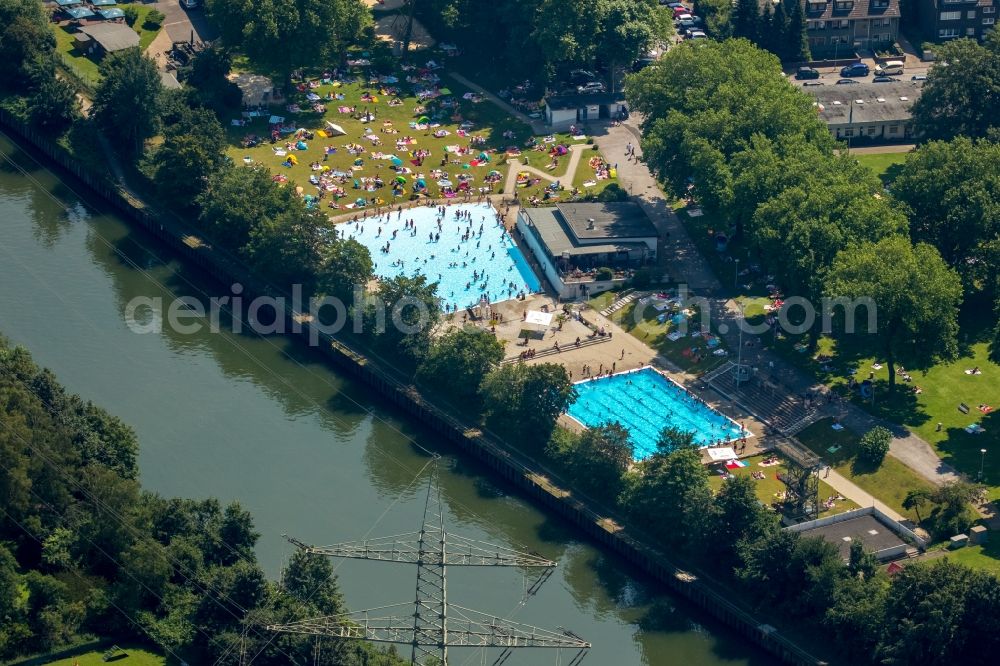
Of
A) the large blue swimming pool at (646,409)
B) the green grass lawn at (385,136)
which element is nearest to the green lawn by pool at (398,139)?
the green grass lawn at (385,136)

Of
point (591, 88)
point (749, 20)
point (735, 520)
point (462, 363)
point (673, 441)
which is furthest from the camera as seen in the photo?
point (749, 20)

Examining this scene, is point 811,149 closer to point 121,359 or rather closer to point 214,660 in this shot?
point 121,359

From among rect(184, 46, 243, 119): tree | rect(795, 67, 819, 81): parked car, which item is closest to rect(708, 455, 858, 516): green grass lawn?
rect(795, 67, 819, 81): parked car

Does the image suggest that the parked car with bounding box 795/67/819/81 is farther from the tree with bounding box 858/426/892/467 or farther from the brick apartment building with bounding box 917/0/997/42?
the tree with bounding box 858/426/892/467

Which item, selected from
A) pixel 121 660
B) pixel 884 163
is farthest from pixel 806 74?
pixel 121 660

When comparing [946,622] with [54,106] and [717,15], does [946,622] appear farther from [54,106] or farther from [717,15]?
[54,106]

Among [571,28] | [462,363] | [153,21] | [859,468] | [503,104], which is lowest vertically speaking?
[859,468]

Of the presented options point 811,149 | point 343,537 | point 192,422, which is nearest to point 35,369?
point 192,422
